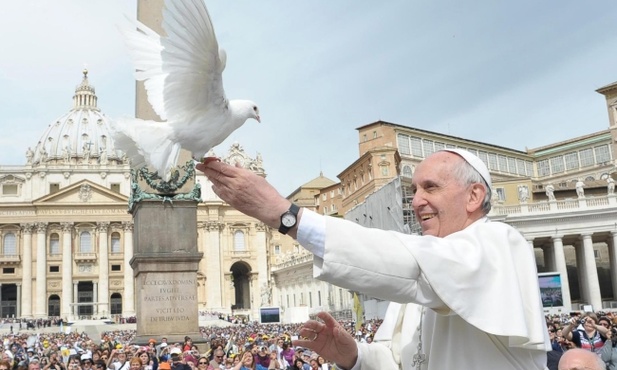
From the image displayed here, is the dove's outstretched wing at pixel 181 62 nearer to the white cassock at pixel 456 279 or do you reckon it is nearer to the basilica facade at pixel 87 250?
the white cassock at pixel 456 279

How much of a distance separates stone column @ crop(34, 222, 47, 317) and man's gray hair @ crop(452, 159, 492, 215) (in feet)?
310

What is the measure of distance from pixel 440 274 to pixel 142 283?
1231 centimetres

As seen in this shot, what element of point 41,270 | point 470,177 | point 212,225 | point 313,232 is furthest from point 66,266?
point 313,232

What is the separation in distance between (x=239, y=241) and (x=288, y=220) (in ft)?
309

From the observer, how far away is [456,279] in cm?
200

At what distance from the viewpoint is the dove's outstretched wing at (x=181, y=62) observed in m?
2.88

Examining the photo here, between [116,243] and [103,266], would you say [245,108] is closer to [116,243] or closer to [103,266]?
[103,266]

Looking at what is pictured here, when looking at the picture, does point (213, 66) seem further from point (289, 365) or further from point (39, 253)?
point (39, 253)

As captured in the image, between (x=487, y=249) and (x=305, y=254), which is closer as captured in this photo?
(x=487, y=249)

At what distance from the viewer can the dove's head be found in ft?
11.2

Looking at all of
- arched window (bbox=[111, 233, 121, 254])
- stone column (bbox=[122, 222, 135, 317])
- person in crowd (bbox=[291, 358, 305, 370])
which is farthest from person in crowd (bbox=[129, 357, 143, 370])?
arched window (bbox=[111, 233, 121, 254])

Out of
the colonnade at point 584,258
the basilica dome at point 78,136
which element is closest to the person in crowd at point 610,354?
the colonnade at point 584,258

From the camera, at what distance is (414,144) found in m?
68.8

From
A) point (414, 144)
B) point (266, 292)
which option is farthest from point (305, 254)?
point (414, 144)
